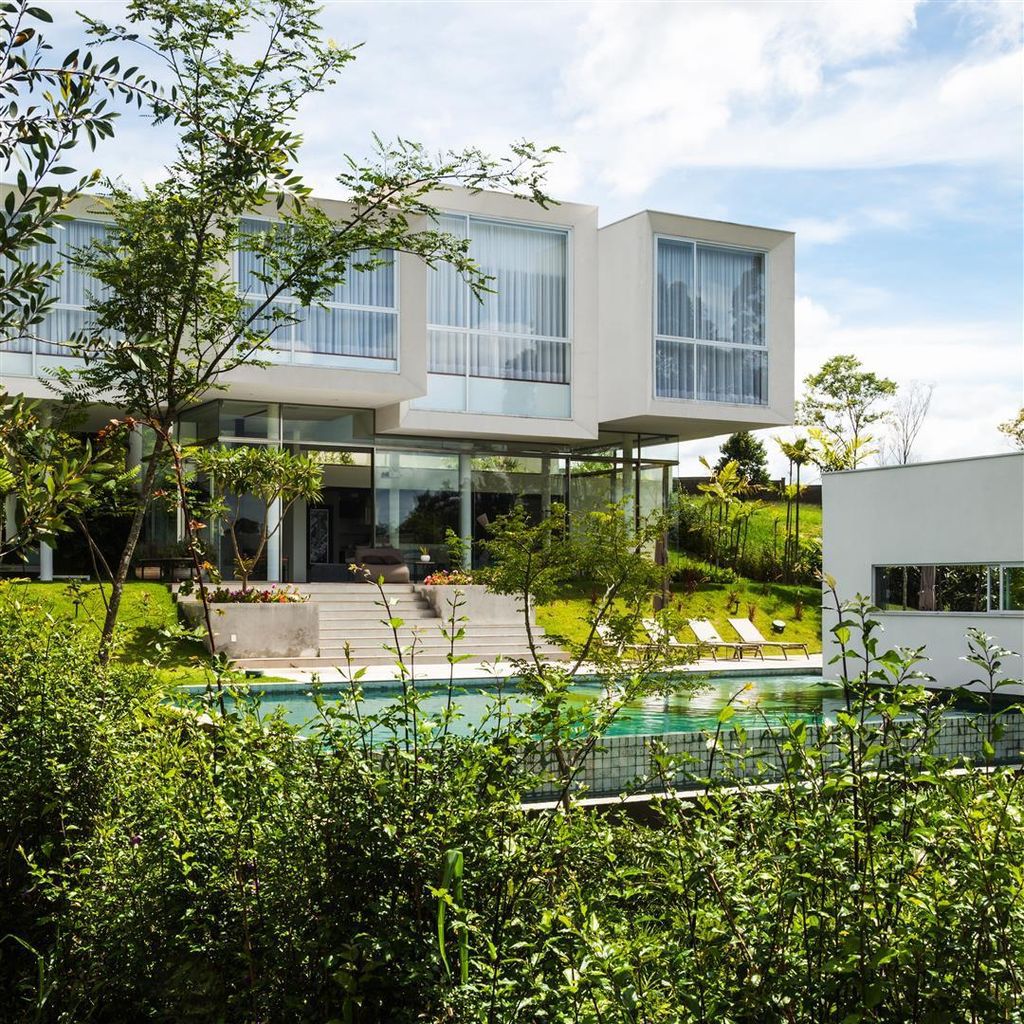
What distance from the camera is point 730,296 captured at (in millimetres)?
28406

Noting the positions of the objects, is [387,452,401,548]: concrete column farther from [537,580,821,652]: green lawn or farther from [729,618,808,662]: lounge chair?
[729,618,808,662]: lounge chair

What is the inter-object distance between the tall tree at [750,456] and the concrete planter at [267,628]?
25174 millimetres

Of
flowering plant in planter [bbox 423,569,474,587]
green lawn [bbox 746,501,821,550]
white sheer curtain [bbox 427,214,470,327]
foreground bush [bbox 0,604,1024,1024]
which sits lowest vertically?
foreground bush [bbox 0,604,1024,1024]

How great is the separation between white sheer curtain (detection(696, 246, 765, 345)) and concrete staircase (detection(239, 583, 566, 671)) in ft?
29.3

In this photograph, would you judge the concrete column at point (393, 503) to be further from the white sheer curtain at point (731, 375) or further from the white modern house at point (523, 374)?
the white sheer curtain at point (731, 375)

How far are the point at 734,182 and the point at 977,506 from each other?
28.3 feet

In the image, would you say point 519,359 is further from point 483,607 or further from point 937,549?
point 937,549

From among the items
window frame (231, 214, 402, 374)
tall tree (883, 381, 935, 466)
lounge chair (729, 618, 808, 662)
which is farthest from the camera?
tall tree (883, 381, 935, 466)

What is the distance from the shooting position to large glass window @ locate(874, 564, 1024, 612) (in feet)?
58.5

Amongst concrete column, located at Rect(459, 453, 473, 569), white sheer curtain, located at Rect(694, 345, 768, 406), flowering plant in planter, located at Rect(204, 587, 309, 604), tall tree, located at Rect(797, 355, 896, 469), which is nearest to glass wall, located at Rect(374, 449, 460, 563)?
concrete column, located at Rect(459, 453, 473, 569)

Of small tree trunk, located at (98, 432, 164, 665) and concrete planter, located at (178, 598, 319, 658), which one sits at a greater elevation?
small tree trunk, located at (98, 432, 164, 665)

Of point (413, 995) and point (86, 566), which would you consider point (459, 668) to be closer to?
point (86, 566)

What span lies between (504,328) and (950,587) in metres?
12.4

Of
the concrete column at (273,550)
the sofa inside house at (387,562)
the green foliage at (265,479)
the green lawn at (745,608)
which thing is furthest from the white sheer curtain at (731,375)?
the concrete column at (273,550)
